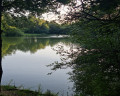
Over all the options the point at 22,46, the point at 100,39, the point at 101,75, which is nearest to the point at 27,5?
the point at 100,39

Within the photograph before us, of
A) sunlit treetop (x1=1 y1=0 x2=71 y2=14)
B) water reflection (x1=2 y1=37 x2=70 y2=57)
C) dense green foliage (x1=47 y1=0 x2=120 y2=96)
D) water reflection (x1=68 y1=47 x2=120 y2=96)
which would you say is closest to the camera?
water reflection (x1=68 y1=47 x2=120 y2=96)

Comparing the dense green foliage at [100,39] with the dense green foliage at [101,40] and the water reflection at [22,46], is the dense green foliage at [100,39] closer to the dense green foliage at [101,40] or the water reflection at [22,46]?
the dense green foliage at [101,40]

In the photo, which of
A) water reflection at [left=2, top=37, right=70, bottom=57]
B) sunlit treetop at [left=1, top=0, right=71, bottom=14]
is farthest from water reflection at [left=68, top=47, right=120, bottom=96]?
water reflection at [left=2, top=37, right=70, bottom=57]

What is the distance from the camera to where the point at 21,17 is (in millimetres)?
7117

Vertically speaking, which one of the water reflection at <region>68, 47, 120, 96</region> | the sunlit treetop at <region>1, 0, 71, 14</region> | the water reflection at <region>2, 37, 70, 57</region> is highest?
the sunlit treetop at <region>1, 0, 71, 14</region>

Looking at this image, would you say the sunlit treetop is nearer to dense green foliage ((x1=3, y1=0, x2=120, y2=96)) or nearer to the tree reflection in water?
dense green foliage ((x1=3, y1=0, x2=120, y2=96))

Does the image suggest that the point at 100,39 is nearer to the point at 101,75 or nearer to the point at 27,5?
the point at 101,75

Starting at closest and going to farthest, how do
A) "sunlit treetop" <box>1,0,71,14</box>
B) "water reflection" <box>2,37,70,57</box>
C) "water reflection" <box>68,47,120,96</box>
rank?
1. "water reflection" <box>68,47,120,96</box>
2. "sunlit treetop" <box>1,0,71,14</box>
3. "water reflection" <box>2,37,70,57</box>

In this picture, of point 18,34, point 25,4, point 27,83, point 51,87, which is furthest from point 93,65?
point 18,34

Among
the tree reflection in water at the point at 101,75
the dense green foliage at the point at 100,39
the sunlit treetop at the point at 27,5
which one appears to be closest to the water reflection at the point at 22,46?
the sunlit treetop at the point at 27,5

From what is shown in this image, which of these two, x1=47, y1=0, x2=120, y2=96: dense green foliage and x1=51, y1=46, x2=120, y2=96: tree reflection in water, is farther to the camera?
x1=47, y1=0, x2=120, y2=96: dense green foliage

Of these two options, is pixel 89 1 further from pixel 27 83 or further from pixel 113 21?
pixel 27 83

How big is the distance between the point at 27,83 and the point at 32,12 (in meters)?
6.37

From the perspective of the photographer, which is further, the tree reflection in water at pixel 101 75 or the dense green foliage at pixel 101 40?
the dense green foliage at pixel 101 40
